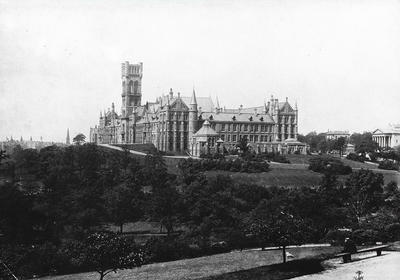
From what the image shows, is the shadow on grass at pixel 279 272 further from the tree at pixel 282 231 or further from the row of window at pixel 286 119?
the row of window at pixel 286 119

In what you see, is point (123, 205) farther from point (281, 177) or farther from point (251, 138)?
point (251, 138)

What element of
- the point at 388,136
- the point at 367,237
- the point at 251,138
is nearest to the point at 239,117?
the point at 251,138

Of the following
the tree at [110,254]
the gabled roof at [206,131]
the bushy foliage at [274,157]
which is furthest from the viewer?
the gabled roof at [206,131]

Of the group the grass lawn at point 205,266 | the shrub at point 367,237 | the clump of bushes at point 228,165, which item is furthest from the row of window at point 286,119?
the shrub at point 367,237

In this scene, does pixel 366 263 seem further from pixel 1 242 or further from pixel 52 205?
pixel 52 205

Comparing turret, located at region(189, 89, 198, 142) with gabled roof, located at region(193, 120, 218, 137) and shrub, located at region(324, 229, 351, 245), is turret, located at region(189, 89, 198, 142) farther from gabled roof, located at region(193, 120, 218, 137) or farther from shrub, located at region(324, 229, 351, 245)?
shrub, located at region(324, 229, 351, 245)

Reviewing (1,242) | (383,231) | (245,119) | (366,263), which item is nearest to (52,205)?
(1,242)

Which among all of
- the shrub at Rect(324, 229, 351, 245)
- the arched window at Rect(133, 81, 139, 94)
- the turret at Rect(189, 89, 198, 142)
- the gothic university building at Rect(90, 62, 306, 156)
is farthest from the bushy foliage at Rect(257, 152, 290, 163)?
the arched window at Rect(133, 81, 139, 94)
